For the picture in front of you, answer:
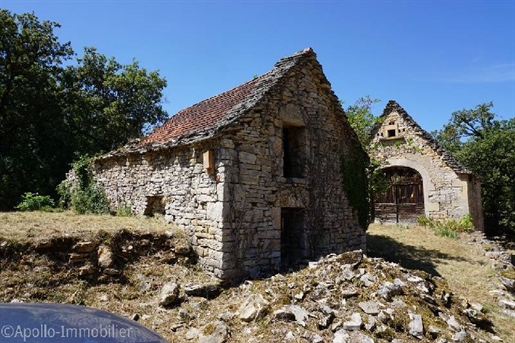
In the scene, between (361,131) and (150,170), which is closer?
(150,170)

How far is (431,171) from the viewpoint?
53.6 feet

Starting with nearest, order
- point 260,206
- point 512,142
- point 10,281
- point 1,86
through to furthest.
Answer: point 10,281
point 260,206
point 1,86
point 512,142

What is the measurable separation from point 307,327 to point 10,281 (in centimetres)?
490

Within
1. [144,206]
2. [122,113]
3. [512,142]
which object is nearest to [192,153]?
[144,206]

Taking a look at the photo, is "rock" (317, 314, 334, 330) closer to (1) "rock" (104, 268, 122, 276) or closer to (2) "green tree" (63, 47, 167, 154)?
(1) "rock" (104, 268, 122, 276)

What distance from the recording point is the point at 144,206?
950cm

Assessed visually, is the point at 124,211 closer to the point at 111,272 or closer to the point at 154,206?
the point at 154,206

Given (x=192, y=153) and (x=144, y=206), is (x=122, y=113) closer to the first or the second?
(x=144, y=206)

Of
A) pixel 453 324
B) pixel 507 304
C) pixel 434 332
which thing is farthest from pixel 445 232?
pixel 434 332

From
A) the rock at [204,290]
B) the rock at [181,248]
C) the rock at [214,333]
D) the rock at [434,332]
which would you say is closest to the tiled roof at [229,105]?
the rock at [181,248]

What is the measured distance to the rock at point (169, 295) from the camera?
6.00 m

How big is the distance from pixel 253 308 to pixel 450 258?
29.1 ft

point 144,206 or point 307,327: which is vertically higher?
point 144,206

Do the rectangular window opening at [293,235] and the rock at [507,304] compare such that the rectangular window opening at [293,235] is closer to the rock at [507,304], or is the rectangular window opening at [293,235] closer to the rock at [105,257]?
the rock at [105,257]
